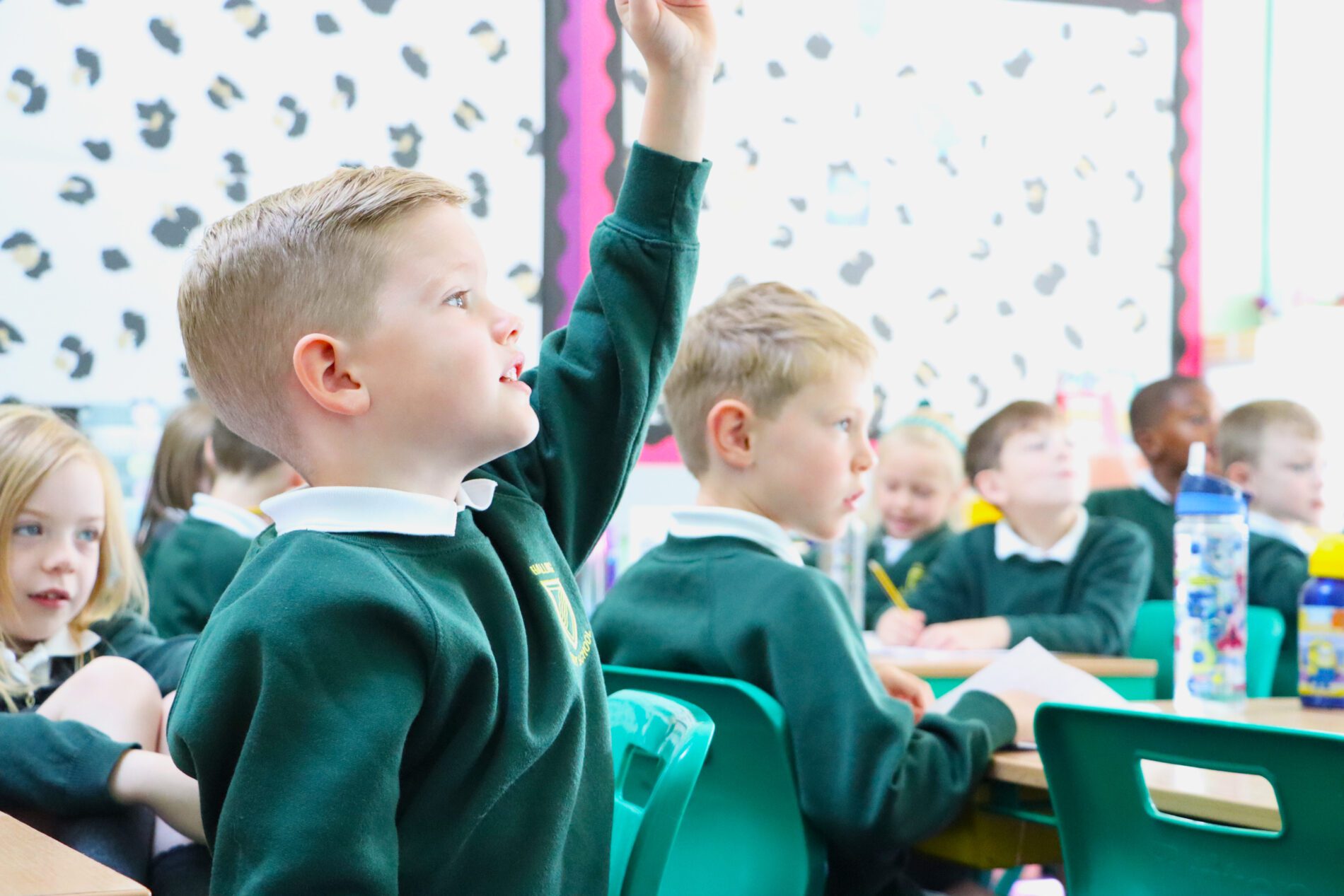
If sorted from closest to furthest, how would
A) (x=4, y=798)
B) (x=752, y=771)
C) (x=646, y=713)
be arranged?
1. (x=646, y=713)
2. (x=4, y=798)
3. (x=752, y=771)

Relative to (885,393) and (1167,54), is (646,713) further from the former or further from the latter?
(1167,54)

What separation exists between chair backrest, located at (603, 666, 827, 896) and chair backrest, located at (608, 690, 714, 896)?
0.24 metres

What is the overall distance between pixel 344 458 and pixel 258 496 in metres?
1.83

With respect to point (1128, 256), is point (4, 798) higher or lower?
lower

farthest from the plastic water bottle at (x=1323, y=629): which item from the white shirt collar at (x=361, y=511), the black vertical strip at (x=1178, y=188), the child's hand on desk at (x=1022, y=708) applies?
the black vertical strip at (x=1178, y=188)

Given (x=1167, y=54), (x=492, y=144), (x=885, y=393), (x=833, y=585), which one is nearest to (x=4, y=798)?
(x=833, y=585)

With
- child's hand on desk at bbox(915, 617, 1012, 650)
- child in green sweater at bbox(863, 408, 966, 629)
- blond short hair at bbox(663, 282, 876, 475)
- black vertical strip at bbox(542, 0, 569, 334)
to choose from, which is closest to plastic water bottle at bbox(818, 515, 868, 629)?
child's hand on desk at bbox(915, 617, 1012, 650)

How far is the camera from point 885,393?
14.5 ft

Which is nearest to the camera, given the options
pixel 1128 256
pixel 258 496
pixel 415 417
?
pixel 415 417

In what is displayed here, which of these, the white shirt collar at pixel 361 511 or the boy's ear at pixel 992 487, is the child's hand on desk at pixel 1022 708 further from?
the boy's ear at pixel 992 487

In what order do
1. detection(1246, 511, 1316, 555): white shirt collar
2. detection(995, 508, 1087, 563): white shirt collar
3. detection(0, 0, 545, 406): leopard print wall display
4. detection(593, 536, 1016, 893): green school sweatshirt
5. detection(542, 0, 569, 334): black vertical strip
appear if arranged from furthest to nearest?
detection(542, 0, 569, 334): black vertical strip → detection(0, 0, 545, 406): leopard print wall display → detection(1246, 511, 1316, 555): white shirt collar → detection(995, 508, 1087, 563): white shirt collar → detection(593, 536, 1016, 893): green school sweatshirt

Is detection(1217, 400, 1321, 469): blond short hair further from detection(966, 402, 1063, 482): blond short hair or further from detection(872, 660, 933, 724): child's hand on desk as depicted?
detection(872, 660, 933, 724): child's hand on desk

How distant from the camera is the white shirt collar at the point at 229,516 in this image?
2.48m

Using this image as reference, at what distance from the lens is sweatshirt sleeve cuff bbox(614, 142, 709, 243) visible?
1.09 metres
